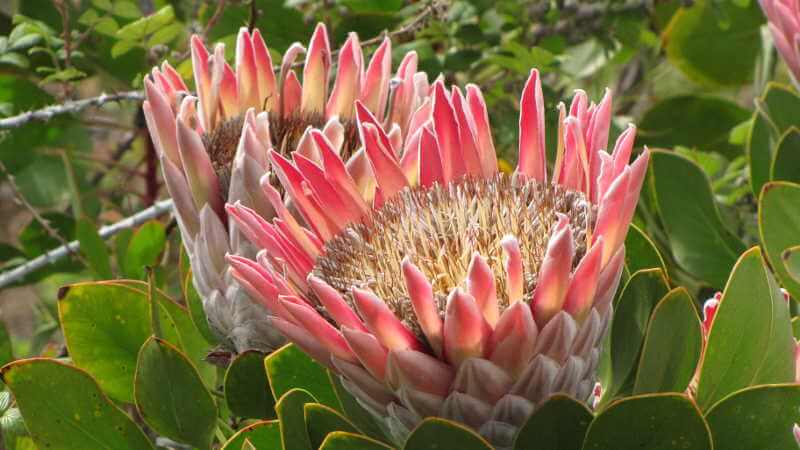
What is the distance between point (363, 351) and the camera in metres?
0.69

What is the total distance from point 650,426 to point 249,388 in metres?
0.40

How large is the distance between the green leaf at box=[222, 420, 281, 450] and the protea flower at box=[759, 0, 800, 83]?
2.45ft

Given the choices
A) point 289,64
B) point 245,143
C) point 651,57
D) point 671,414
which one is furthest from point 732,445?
point 651,57

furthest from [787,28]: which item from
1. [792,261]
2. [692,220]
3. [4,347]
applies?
[4,347]

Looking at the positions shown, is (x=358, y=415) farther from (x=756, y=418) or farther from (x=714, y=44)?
(x=714, y=44)

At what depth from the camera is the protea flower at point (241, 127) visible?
0.94 meters

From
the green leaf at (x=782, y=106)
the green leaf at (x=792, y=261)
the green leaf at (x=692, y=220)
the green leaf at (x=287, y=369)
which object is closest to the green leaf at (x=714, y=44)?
the green leaf at (x=782, y=106)

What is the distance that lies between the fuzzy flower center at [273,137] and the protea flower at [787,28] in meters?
0.55

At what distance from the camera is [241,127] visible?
1.04m

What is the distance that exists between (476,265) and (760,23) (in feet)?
5.27

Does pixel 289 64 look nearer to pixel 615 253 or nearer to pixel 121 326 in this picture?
pixel 121 326

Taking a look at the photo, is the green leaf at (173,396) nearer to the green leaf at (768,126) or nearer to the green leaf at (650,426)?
the green leaf at (650,426)

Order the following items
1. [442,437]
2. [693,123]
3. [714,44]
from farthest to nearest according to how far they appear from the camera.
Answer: [714,44]
[693,123]
[442,437]

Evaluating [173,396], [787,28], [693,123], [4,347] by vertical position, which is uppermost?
[787,28]
